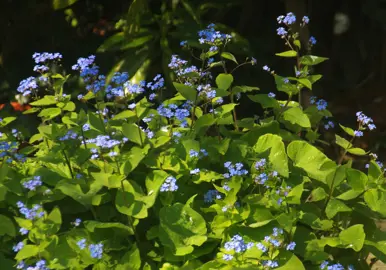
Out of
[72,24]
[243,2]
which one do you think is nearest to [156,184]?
[243,2]

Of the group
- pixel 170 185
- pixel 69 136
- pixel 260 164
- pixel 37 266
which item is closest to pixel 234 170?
pixel 260 164

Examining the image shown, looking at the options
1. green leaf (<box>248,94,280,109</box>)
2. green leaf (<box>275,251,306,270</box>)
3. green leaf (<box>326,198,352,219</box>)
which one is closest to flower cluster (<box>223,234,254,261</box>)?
green leaf (<box>275,251,306,270</box>)

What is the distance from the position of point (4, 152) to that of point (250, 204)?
31.3 inches

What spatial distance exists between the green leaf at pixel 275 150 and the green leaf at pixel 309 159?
43 mm

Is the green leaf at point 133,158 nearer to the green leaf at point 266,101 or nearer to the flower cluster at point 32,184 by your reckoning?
the flower cluster at point 32,184

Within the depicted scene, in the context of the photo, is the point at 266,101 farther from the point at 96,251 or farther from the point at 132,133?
the point at 96,251

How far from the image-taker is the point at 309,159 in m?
2.27

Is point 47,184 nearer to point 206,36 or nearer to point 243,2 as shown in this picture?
point 206,36

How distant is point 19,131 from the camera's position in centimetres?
254

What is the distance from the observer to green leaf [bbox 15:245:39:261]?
1.92 meters

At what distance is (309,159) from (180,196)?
430 millimetres

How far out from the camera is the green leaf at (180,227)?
6.65 ft

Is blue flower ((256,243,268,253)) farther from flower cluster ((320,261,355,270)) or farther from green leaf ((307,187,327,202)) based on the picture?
green leaf ((307,187,327,202))

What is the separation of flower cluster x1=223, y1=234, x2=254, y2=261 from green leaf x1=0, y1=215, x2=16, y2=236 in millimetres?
620
